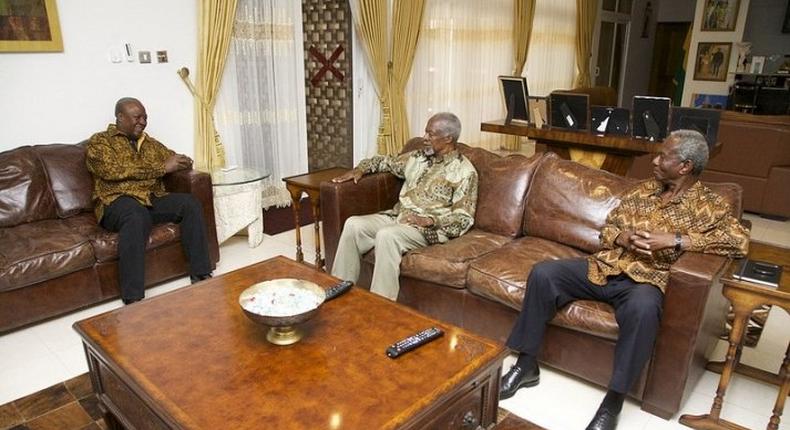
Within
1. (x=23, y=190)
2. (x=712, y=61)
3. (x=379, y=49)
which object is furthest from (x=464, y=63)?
(x=23, y=190)

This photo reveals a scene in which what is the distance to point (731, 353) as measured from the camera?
1843 mm

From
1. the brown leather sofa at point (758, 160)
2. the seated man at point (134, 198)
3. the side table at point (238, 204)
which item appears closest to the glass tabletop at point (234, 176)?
the side table at point (238, 204)

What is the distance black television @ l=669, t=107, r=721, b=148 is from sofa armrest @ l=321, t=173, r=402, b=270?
1.98 metres

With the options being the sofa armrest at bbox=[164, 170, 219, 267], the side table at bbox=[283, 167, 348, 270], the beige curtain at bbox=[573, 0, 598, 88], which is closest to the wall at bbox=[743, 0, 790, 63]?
the beige curtain at bbox=[573, 0, 598, 88]

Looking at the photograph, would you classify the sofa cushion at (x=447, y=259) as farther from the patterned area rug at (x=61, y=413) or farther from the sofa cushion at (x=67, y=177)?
the sofa cushion at (x=67, y=177)

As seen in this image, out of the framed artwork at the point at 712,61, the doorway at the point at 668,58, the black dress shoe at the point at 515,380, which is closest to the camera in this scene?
the black dress shoe at the point at 515,380

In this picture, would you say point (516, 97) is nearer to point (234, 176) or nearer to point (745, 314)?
point (234, 176)

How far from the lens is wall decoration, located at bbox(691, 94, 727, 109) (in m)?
7.04

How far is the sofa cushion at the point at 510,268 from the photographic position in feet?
7.23

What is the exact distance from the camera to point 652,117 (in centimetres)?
353

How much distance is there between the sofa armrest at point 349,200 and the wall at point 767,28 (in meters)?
6.96

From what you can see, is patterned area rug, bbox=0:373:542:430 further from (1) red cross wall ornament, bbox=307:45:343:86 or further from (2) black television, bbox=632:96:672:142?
(1) red cross wall ornament, bbox=307:45:343:86

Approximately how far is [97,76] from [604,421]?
136 inches

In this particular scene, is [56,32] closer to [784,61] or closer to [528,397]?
[528,397]
